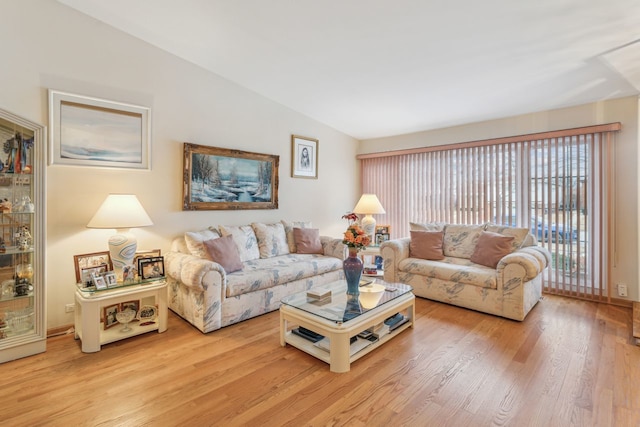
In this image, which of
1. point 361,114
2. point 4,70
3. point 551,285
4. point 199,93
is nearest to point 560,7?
point 361,114

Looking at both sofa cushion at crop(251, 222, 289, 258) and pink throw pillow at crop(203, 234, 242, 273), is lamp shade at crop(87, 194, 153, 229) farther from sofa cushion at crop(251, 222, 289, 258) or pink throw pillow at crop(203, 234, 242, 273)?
sofa cushion at crop(251, 222, 289, 258)

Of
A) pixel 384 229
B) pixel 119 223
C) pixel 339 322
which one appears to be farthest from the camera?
pixel 384 229

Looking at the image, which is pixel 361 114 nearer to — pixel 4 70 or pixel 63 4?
pixel 63 4

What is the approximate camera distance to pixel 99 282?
2617 mm

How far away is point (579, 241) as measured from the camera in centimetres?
371

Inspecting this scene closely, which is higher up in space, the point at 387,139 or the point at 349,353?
the point at 387,139

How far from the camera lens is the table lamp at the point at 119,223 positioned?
2.74 meters

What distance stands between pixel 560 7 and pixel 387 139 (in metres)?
3.33

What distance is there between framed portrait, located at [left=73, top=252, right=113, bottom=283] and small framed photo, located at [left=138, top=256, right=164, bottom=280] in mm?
309

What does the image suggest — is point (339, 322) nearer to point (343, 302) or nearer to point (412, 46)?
point (343, 302)

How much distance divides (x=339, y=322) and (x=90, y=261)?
7.80ft

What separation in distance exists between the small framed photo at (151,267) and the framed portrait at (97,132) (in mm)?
999

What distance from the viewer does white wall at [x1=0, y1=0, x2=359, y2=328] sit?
8.60ft

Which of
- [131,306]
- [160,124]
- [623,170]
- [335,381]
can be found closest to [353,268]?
[335,381]
